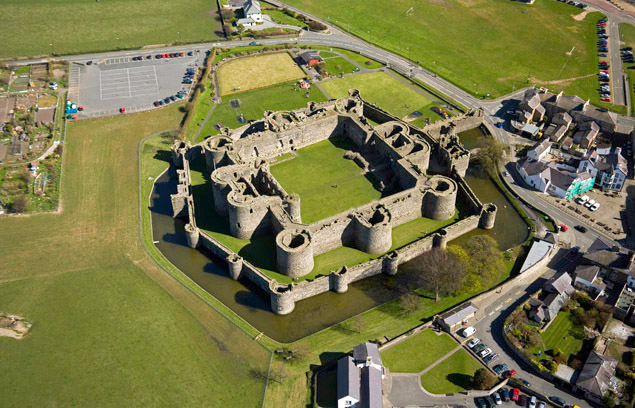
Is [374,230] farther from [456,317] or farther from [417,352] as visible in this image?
[417,352]

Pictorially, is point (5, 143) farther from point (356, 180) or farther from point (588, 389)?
point (588, 389)

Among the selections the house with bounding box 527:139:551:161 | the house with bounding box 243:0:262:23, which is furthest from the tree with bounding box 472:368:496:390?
the house with bounding box 243:0:262:23

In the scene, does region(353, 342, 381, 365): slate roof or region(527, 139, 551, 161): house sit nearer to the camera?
region(353, 342, 381, 365): slate roof

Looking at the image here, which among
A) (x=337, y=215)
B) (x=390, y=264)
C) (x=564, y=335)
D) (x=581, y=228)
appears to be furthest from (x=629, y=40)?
(x=337, y=215)

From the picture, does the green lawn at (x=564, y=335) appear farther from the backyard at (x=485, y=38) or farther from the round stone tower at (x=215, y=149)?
the backyard at (x=485, y=38)

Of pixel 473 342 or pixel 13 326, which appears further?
pixel 13 326

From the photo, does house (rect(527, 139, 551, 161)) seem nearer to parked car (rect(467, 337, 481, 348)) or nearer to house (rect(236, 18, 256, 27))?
parked car (rect(467, 337, 481, 348))
